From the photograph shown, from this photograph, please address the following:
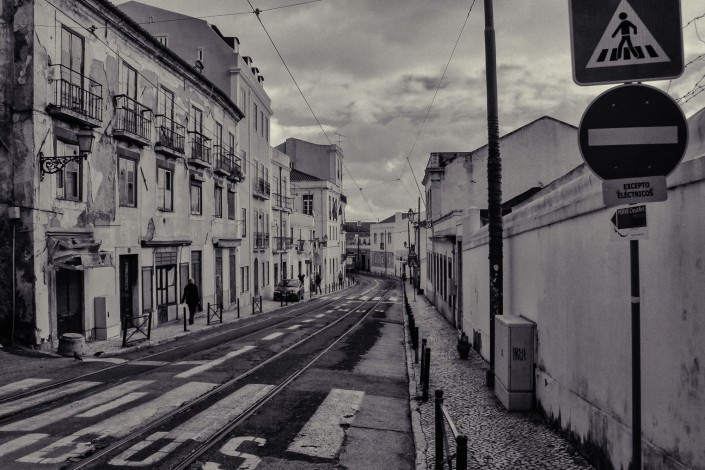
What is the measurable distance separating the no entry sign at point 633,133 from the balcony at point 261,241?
114 ft

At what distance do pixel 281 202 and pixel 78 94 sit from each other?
29551 mm

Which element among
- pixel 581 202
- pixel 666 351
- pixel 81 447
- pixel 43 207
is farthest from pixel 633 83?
pixel 43 207

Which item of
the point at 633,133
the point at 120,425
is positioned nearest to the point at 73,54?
the point at 120,425

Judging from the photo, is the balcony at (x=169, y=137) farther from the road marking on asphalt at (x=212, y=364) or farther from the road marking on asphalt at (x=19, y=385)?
the road marking on asphalt at (x=19, y=385)

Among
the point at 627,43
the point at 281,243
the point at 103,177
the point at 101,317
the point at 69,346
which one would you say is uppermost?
the point at 103,177

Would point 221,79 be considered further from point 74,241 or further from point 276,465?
point 276,465

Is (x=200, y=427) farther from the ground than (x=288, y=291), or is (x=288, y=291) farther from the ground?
(x=200, y=427)

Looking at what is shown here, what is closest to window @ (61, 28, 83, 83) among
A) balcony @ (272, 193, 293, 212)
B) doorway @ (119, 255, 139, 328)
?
doorway @ (119, 255, 139, 328)

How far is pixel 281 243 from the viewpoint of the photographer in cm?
4534

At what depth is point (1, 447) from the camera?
21.5ft

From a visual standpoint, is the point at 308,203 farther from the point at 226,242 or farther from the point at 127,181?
the point at 127,181

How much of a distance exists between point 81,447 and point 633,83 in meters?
6.87

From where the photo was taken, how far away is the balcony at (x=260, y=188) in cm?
3656

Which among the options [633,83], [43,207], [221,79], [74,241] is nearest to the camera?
[633,83]
